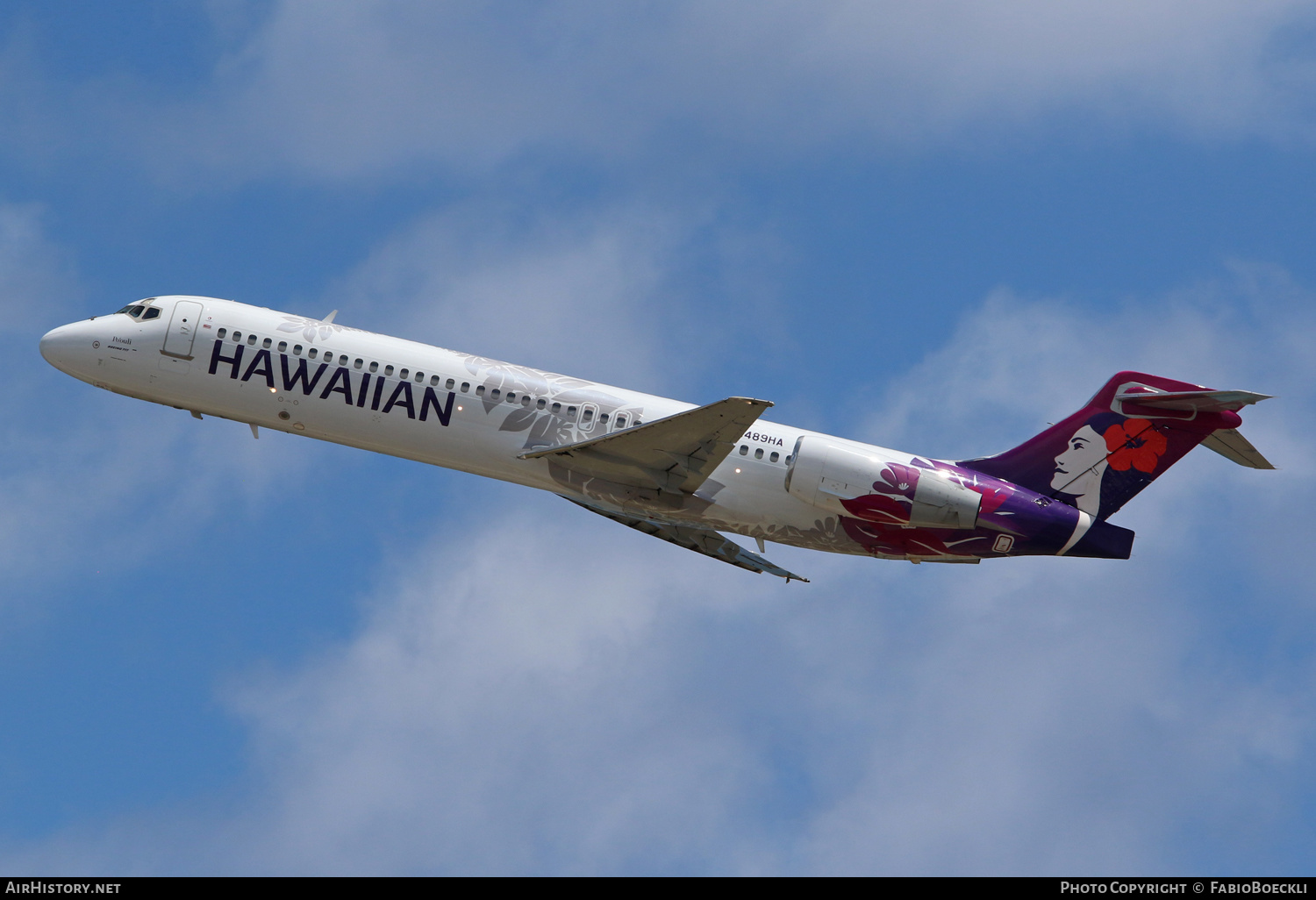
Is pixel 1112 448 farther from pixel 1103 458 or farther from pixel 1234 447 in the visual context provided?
pixel 1234 447

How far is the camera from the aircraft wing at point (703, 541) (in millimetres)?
33031

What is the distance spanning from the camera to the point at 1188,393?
104 ft

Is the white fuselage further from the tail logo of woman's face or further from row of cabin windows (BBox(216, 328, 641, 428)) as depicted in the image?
the tail logo of woman's face

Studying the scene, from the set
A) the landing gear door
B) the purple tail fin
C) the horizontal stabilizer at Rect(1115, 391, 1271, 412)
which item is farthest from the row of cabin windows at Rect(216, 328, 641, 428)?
the horizontal stabilizer at Rect(1115, 391, 1271, 412)

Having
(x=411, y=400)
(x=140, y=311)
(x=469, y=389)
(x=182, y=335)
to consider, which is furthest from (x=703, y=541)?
(x=140, y=311)

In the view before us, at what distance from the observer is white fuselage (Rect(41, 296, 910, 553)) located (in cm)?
3136

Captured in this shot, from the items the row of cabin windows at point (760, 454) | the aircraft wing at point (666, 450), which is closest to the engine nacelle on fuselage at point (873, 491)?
the row of cabin windows at point (760, 454)

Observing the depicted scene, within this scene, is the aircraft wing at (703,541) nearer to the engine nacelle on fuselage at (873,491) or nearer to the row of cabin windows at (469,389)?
the row of cabin windows at (469,389)

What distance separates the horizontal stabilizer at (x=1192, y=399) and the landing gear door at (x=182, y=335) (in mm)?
22552

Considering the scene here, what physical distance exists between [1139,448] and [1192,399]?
175cm

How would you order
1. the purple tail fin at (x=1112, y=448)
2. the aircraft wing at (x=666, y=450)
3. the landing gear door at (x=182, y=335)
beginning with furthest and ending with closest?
the purple tail fin at (x=1112, y=448) < the landing gear door at (x=182, y=335) < the aircraft wing at (x=666, y=450)

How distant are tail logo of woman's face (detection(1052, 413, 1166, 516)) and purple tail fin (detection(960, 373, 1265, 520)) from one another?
2 centimetres

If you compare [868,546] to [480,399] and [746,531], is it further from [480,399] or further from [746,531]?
[480,399]
